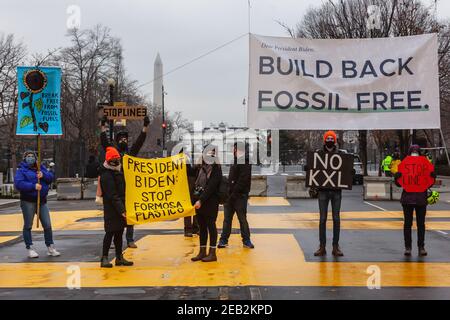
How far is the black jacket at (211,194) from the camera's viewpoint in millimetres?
9294

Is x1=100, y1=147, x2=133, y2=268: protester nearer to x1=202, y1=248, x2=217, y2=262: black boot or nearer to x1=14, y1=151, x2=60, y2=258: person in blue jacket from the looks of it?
x1=202, y1=248, x2=217, y2=262: black boot

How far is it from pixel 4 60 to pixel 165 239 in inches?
1045

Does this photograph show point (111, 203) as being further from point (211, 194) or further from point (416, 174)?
point (416, 174)

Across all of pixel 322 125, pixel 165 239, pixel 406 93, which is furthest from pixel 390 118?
pixel 165 239

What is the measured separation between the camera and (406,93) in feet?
31.4

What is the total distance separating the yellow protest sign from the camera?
9.34m

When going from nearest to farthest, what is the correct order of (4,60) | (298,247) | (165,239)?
(298,247) → (165,239) → (4,60)

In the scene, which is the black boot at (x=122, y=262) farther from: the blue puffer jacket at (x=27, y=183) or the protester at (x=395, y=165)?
the protester at (x=395, y=165)

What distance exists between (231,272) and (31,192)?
3.83 m

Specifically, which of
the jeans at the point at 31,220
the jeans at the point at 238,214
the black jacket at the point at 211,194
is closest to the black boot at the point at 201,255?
the black jacket at the point at 211,194

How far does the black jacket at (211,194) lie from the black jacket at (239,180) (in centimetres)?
135

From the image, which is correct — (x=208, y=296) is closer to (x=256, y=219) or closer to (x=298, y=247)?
(x=298, y=247)

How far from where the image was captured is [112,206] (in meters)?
9.08

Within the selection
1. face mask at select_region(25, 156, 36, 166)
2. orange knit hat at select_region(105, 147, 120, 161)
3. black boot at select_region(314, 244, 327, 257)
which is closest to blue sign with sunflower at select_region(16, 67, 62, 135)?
face mask at select_region(25, 156, 36, 166)
